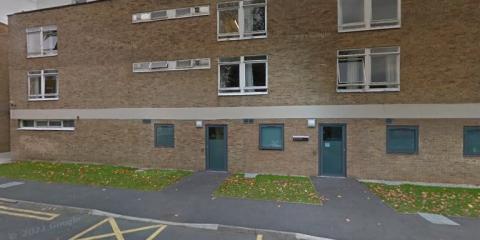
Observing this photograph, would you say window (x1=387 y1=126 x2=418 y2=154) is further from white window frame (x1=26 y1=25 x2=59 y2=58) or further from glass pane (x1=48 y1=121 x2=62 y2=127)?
white window frame (x1=26 y1=25 x2=59 y2=58)

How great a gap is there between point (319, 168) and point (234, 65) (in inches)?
228

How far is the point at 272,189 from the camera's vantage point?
904 cm

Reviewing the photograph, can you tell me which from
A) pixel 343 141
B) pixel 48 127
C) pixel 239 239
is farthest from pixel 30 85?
pixel 343 141

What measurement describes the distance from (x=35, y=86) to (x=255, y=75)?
12.8m

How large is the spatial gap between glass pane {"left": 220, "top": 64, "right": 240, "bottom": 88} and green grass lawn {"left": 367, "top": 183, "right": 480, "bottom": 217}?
22.4ft

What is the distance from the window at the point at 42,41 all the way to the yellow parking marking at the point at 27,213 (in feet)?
33.7

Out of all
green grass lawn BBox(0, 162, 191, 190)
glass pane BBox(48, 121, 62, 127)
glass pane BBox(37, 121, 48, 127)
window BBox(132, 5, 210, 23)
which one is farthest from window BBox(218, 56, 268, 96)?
glass pane BBox(37, 121, 48, 127)

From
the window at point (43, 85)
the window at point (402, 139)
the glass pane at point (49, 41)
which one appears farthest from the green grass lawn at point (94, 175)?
the window at point (402, 139)

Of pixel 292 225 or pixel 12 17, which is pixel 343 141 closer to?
pixel 292 225

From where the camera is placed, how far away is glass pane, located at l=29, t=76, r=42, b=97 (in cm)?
1498

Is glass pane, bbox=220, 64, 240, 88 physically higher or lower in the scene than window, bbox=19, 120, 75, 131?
higher

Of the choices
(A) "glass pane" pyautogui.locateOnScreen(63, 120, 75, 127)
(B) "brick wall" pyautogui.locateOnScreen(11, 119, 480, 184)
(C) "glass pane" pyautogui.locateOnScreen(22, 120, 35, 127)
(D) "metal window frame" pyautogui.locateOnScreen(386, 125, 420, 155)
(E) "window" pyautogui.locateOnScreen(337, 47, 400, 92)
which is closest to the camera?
(B) "brick wall" pyautogui.locateOnScreen(11, 119, 480, 184)

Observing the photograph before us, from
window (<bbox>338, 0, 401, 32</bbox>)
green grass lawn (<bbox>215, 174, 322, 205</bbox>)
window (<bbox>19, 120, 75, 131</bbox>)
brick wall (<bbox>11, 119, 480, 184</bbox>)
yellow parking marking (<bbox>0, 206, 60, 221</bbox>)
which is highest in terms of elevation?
window (<bbox>338, 0, 401, 32</bbox>)

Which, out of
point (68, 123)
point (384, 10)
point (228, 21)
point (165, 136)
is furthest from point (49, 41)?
point (384, 10)
